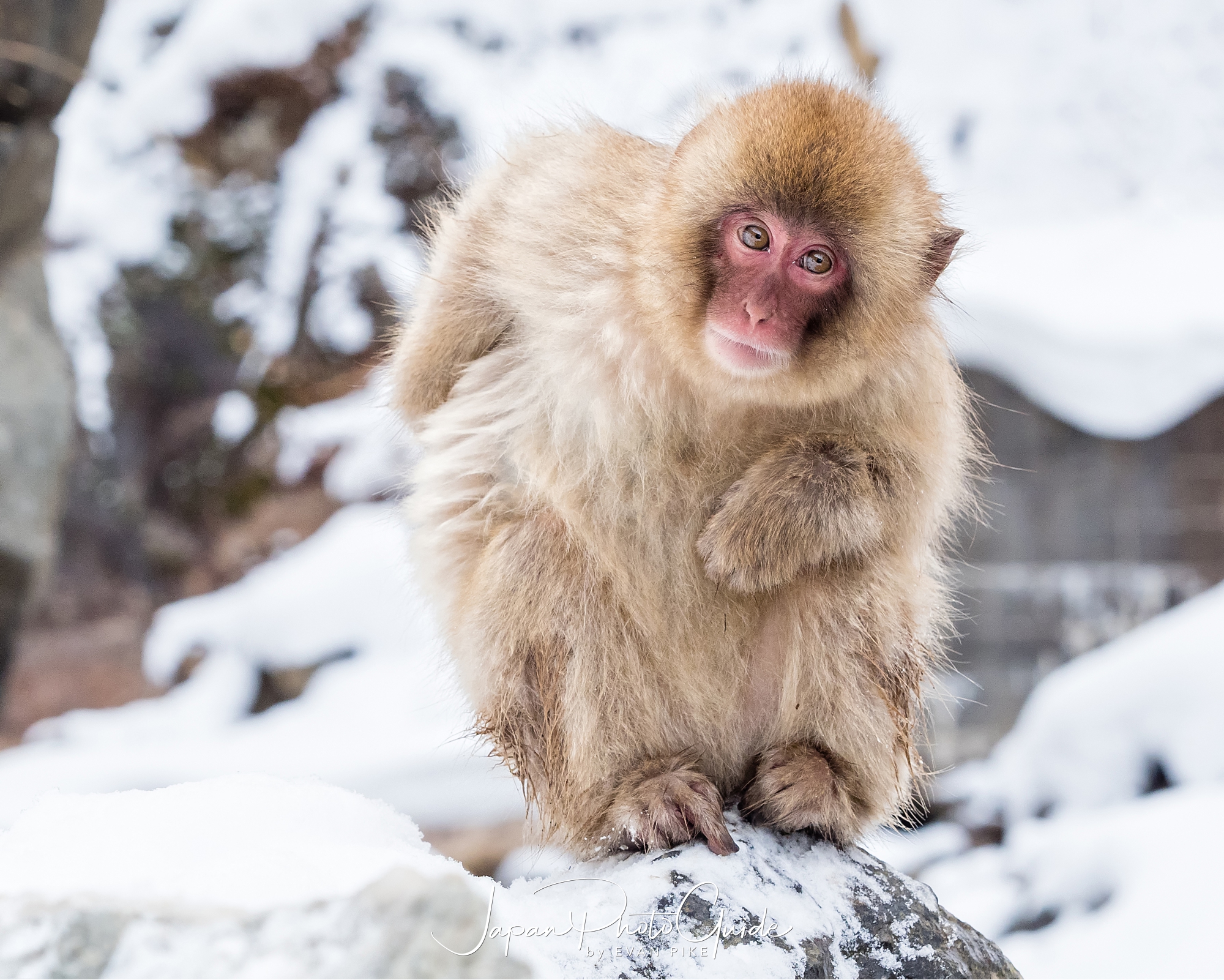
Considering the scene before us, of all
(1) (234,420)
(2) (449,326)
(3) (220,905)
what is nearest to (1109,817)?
(2) (449,326)

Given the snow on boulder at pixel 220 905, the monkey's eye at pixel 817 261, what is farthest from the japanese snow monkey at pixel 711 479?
the snow on boulder at pixel 220 905

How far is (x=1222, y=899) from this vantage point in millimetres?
2803

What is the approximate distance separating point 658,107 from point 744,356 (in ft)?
16.8

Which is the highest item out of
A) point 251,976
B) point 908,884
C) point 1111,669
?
point 251,976

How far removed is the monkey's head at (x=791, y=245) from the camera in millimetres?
1813

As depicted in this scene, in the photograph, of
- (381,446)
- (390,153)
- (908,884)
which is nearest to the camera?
(908,884)

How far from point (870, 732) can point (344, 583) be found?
4925mm

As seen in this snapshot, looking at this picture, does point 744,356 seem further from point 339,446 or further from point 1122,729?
point 339,446

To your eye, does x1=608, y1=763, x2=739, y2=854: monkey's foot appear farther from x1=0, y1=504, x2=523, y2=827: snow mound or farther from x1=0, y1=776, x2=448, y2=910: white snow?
x1=0, y1=504, x2=523, y2=827: snow mound

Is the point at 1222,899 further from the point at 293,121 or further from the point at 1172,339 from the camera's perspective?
the point at 293,121

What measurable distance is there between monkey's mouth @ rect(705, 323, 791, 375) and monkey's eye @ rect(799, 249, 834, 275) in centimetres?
15

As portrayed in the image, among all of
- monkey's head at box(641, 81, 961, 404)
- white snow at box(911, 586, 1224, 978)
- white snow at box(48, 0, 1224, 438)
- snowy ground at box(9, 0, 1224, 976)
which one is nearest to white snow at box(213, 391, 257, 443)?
snowy ground at box(9, 0, 1224, 976)

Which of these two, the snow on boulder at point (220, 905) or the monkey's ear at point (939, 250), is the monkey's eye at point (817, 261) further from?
the snow on boulder at point (220, 905)

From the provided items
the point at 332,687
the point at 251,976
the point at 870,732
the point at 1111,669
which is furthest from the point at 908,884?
the point at 332,687
